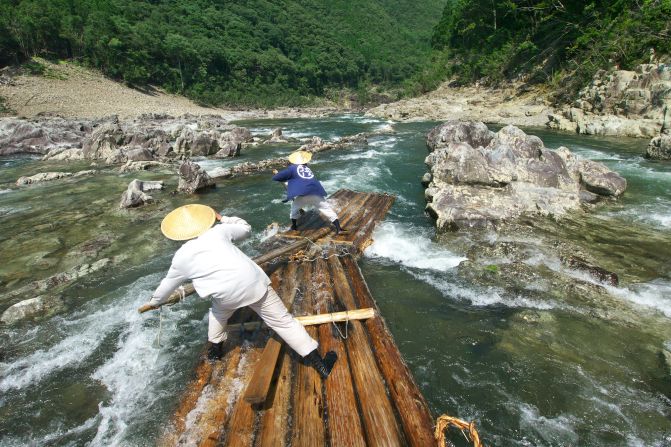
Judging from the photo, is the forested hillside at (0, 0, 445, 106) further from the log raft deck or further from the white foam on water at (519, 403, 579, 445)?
the white foam on water at (519, 403, 579, 445)

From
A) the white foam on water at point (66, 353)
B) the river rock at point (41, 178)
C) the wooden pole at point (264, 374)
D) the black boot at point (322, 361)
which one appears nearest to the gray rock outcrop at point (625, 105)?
the black boot at point (322, 361)

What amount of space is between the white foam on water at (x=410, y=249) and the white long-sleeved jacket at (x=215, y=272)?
13.5 ft

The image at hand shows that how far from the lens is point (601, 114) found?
2117 cm

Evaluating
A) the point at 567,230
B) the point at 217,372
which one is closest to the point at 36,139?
the point at 217,372

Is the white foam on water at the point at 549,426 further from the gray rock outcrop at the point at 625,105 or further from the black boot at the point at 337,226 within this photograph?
the gray rock outcrop at the point at 625,105

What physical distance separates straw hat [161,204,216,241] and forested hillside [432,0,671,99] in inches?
1172

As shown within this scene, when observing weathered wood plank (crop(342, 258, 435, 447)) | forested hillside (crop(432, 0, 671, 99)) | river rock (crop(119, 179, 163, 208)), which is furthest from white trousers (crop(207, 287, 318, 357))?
forested hillside (crop(432, 0, 671, 99))

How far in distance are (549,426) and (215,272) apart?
377 cm

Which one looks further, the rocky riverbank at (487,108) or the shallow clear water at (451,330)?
the rocky riverbank at (487,108)

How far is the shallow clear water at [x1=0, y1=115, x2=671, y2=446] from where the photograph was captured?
349 centimetres

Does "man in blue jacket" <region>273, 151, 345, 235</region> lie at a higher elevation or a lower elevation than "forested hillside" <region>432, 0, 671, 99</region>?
lower

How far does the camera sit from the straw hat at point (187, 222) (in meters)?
3.16

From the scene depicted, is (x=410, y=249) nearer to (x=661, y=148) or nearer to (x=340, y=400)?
(x=340, y=400)

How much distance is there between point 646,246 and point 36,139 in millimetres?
31023
